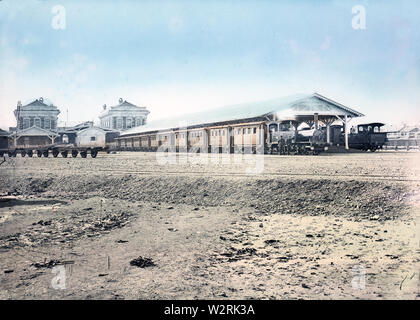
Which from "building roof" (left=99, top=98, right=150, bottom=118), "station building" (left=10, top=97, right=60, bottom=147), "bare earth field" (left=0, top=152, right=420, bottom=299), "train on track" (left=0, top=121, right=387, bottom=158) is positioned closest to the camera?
"bare earth field" (left=0, top=152, right=420, bottom=299)

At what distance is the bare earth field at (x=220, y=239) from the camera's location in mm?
4180

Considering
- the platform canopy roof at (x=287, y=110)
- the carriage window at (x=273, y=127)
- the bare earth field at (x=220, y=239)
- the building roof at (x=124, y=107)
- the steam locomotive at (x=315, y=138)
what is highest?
the building roof at (x=124, y=107)

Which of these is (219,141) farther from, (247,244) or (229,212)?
(247,244)

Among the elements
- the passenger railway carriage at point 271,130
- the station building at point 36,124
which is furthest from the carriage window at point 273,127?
the station building at point 36,124

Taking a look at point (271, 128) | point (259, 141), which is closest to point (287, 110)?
point (271, 128)

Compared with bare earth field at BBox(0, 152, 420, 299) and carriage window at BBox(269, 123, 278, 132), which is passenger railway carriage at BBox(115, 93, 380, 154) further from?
bare earth field at BBox(0, 152, 420, 299)

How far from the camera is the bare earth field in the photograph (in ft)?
13.7

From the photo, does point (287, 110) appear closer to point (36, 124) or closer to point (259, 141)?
point (259, 141)

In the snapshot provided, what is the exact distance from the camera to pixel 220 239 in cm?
620

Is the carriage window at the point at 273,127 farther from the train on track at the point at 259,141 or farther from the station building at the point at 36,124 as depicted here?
the station building at the point at 36,124

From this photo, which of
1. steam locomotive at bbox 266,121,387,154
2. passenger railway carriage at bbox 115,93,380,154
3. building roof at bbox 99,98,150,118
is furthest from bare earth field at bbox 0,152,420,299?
building roof at bbox 99,98,150,118

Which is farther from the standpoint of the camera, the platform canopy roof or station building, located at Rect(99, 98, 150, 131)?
station building, located at Rect(99, 98, 150, 131)
